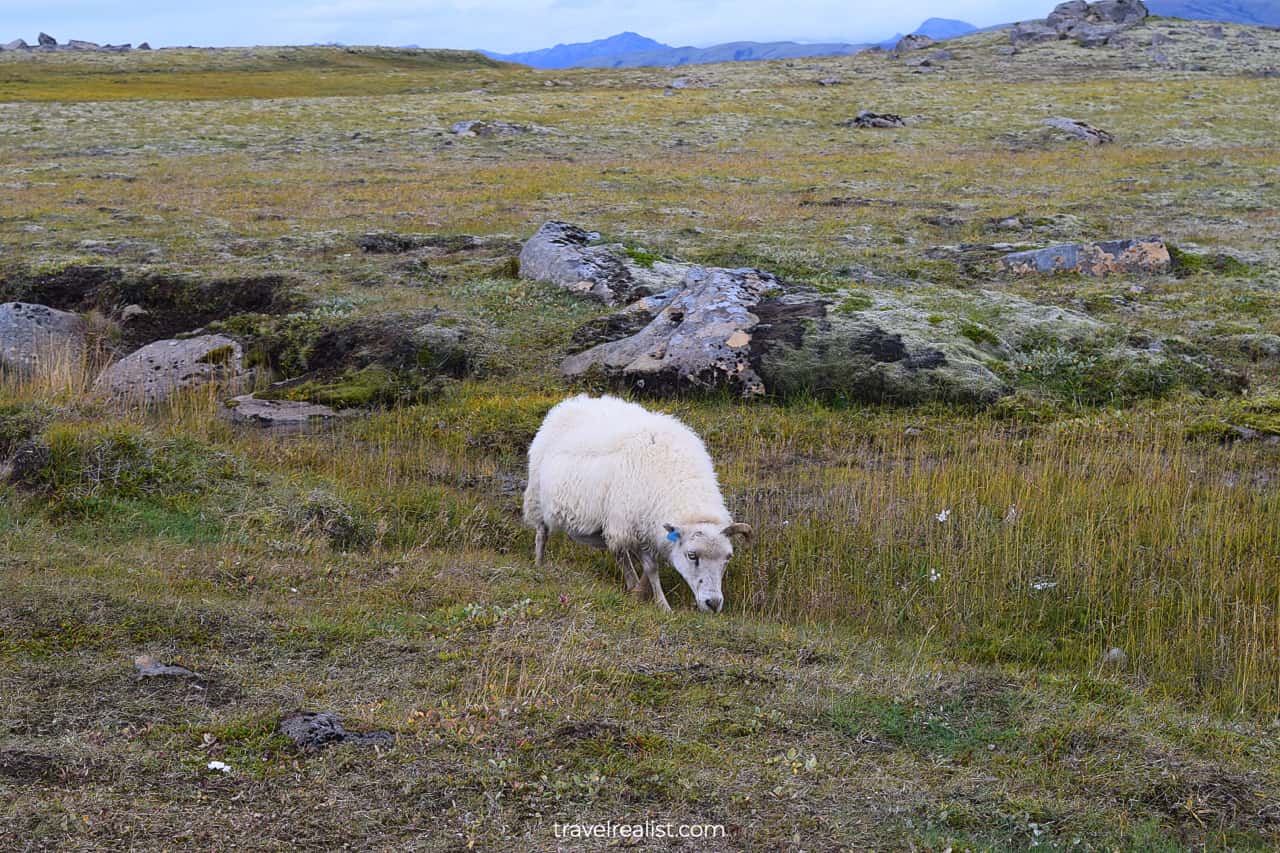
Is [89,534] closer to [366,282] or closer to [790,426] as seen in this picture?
[790,426]

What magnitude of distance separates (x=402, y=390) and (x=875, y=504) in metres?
7.59

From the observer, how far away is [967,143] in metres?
48.1

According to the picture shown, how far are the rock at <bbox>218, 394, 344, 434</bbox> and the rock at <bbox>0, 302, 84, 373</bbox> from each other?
10.6ft

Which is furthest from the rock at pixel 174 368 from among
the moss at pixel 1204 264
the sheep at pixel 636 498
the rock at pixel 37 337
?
the moss at pixel 1204 264

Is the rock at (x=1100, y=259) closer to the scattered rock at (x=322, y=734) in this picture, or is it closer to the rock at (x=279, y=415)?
the rock at (x=279, y=415)

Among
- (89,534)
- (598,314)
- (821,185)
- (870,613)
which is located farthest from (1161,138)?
(89,534)

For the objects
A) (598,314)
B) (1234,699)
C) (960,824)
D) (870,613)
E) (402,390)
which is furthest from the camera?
(598,314)

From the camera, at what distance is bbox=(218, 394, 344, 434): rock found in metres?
14.1

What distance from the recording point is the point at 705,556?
9414 mm

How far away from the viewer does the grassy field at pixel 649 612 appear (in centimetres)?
560

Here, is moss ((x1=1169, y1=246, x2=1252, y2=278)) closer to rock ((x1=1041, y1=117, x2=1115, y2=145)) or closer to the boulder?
the boulder

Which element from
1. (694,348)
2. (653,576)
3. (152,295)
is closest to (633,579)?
(653,576)

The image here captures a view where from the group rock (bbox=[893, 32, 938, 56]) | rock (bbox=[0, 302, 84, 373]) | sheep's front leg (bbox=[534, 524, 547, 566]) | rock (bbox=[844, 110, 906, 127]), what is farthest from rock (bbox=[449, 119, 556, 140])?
rock (bbox=[893, 32, 938, 56])

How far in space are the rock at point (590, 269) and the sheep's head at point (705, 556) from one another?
1013cm
